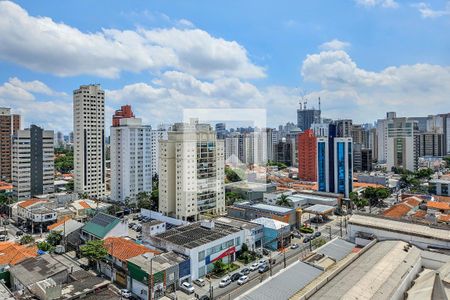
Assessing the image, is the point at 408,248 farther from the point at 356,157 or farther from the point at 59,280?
the point at 356,157

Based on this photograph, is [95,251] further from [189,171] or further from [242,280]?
[189,171]

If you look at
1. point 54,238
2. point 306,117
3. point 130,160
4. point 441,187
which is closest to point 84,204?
point 130,160

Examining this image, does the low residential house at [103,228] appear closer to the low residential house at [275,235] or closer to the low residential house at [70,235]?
the low residential house at [70,235]

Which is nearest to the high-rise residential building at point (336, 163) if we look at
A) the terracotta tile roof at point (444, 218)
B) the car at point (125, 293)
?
the terracotta tile roof at point (444, 218)

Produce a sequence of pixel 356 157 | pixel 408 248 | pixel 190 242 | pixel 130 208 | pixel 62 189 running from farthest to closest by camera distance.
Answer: pixel 356 157 < pixel 62 189 < pixel 130 208 < pixel 190 242 < pixel 408 248

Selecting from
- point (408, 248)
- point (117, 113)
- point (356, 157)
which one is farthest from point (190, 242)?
point (356, 157)

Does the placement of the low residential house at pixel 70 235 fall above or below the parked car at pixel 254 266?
above
